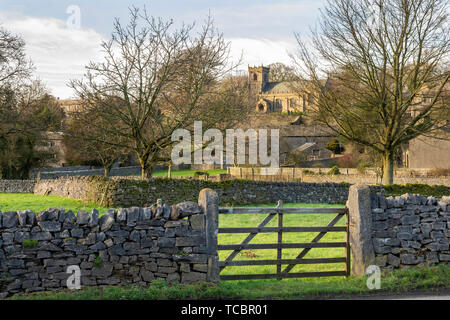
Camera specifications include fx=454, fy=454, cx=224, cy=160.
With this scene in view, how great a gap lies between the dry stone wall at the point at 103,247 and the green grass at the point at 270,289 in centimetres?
23

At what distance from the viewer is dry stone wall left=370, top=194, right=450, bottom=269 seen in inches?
364

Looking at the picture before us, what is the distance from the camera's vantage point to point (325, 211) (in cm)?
914

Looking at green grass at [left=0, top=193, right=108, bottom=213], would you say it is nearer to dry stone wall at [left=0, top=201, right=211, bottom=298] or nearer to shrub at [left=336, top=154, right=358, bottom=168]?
Result: dry stone wall at [left=0, top=201, right=211, bottom=298]

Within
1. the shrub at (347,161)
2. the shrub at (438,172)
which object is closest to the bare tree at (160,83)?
the shrub at (438,172)

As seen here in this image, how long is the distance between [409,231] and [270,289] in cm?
340

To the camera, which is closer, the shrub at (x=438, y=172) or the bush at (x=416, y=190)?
the bush at (x=416, y=190)

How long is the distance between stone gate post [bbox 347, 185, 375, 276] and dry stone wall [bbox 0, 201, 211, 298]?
306 cm

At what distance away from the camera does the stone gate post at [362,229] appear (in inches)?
355

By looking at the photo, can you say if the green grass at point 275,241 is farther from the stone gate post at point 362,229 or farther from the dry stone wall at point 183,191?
the dry stone wall at point 183,191

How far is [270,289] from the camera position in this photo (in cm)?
805

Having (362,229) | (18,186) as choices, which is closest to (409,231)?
(362,229)

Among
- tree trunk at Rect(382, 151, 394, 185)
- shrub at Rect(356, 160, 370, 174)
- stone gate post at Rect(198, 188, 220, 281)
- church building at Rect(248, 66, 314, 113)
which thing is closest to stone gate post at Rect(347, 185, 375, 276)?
stone gate post at Rect(198, 188, 220, 281)

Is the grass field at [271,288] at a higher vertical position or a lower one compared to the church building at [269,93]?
lower
